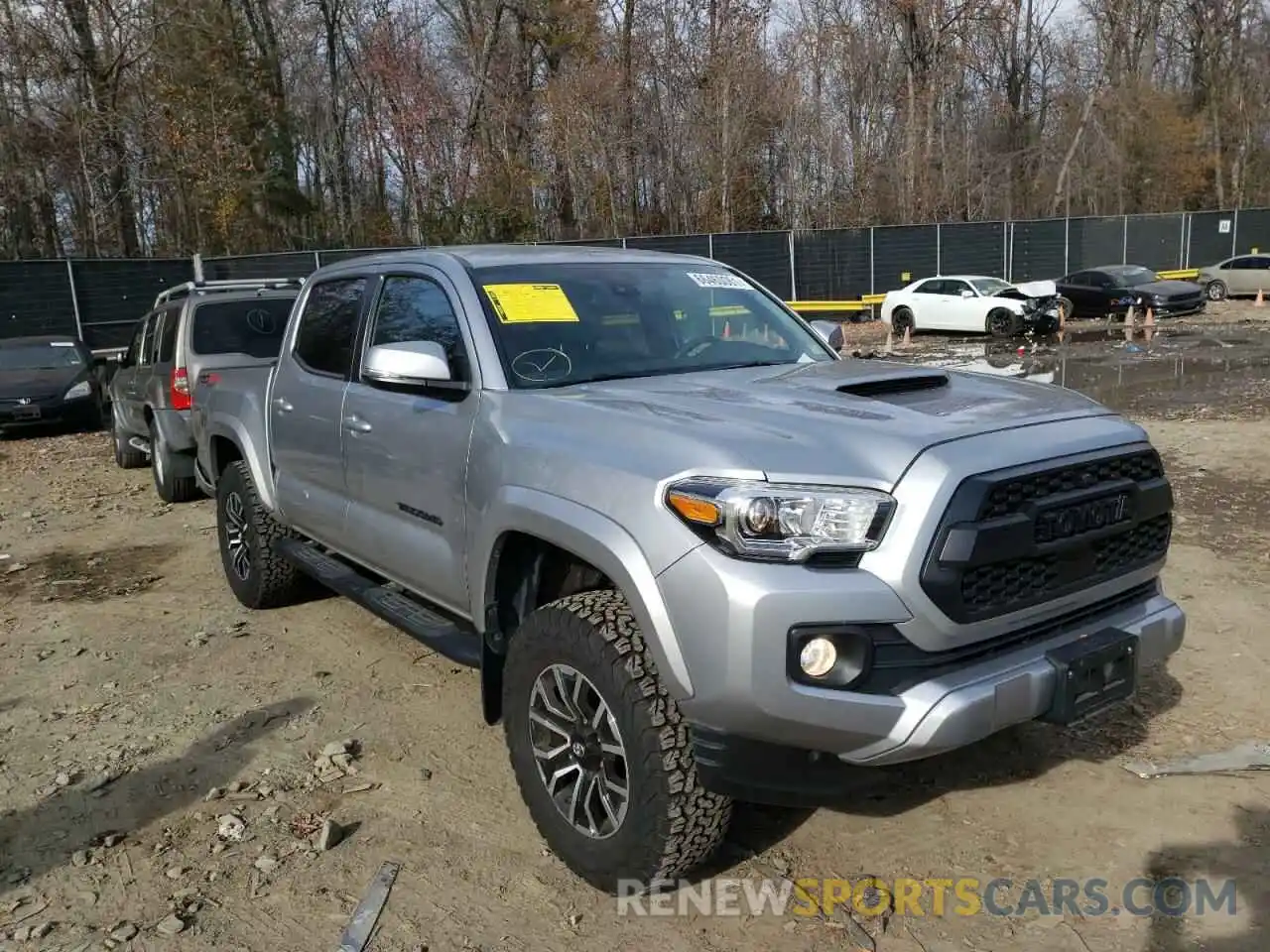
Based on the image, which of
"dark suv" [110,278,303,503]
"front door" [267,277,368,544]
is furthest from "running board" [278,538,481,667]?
"dark suv" [110,278,303,503]

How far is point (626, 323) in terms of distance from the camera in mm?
4004

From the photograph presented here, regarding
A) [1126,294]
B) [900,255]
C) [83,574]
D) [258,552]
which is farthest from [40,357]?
[1126,294]

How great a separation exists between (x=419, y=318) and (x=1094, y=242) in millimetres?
33442

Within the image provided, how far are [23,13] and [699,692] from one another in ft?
91.3

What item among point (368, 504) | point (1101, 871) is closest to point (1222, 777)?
point (1101, 871)

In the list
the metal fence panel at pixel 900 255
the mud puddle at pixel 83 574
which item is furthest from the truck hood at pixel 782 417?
the metal fence panel at pixel 900 255

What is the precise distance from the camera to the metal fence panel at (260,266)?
20.0 m

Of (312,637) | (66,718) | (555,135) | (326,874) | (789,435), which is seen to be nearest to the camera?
(789,435)

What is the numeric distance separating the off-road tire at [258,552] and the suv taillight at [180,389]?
9.17 ft

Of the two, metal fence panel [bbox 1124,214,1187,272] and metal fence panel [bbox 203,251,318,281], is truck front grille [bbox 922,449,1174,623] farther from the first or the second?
metal fence panel [bbox 1124,214,1187,272]

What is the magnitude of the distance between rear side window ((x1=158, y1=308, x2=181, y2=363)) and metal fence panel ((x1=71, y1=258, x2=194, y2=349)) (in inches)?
387

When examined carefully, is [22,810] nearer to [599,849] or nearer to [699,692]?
[599,849]

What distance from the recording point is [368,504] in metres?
4.29

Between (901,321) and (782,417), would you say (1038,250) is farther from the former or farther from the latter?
(782,417)
